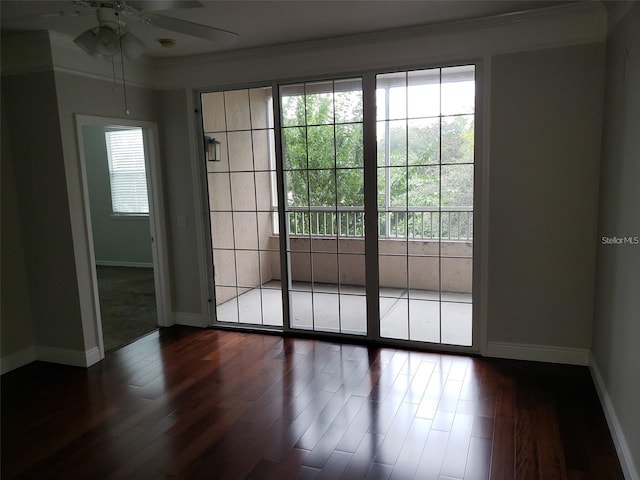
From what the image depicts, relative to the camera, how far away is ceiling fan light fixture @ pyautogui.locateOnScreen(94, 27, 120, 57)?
2170 millimetres

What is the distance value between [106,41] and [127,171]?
6231 millimetres

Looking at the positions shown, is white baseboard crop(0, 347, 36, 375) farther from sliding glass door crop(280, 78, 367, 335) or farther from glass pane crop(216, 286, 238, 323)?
sliding glass door crop(280, 78, 367, 335)

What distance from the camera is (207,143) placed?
15.4ft

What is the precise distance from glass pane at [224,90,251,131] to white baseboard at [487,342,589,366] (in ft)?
10.3

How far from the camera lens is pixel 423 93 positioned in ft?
13.4

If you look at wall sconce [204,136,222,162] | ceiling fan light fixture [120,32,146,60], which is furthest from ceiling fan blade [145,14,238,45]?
wall sconce [204,136,222,162]

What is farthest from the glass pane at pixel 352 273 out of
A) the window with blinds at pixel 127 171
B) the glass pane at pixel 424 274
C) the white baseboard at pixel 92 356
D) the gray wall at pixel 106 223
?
the gray wall at pixel 106 223

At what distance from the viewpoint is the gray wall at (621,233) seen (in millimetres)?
2363

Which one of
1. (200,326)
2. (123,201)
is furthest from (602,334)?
(123,201)

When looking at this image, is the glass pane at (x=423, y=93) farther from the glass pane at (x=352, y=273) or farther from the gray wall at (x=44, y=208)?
the gray wall at (x=44, y=208)

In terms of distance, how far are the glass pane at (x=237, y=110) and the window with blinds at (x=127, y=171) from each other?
12.1ft

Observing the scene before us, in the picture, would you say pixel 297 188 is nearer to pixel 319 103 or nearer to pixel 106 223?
pixel 319 103

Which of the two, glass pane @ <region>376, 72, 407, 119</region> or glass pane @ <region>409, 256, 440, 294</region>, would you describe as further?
glass pane @ <region>409, 256, 440, 294</region>

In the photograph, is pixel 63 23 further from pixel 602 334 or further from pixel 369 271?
pixel 602 334
